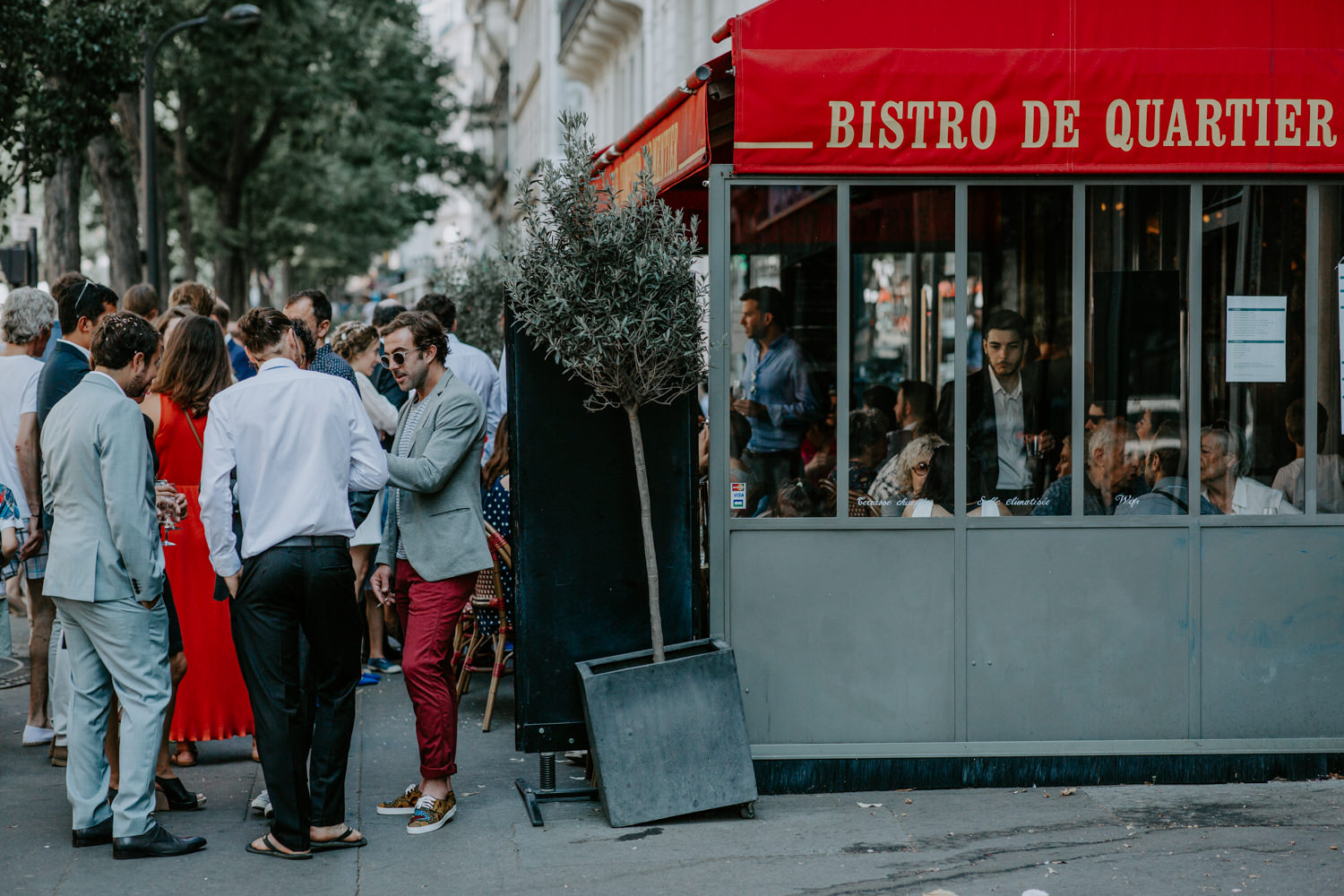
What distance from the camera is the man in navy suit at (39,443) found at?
246 inches

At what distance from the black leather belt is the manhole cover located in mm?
4018

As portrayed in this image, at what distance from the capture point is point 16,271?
1272 cm

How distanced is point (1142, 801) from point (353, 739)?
145 inches

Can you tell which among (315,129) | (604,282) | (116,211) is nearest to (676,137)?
→ (604,282)

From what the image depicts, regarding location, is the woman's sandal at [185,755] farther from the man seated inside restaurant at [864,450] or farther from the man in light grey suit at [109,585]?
the man seated inside restaurant at [864,450]

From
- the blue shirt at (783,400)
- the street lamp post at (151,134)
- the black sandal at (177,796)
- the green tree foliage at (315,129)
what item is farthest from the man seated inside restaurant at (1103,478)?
the green tree foliage at (315,129)

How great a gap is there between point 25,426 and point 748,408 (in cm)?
327

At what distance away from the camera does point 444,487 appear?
217 inches

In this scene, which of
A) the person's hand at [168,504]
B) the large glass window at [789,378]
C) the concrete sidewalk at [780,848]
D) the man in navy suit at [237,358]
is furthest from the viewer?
the man in navy suit at [237,358]

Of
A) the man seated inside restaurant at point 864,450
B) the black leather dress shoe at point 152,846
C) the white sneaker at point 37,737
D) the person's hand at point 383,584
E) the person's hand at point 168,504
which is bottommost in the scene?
the black leather dress shoe at point 152,846

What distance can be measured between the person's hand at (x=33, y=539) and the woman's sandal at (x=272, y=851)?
1973 millimetres

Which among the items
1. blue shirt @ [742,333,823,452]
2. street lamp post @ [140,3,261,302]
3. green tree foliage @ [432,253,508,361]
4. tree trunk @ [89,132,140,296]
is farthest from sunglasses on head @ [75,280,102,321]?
tree trunk @ [89,132,140,296]

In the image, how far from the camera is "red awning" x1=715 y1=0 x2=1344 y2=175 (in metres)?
5.66

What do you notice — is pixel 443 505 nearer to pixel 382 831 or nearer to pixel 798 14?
pixel 382 831
